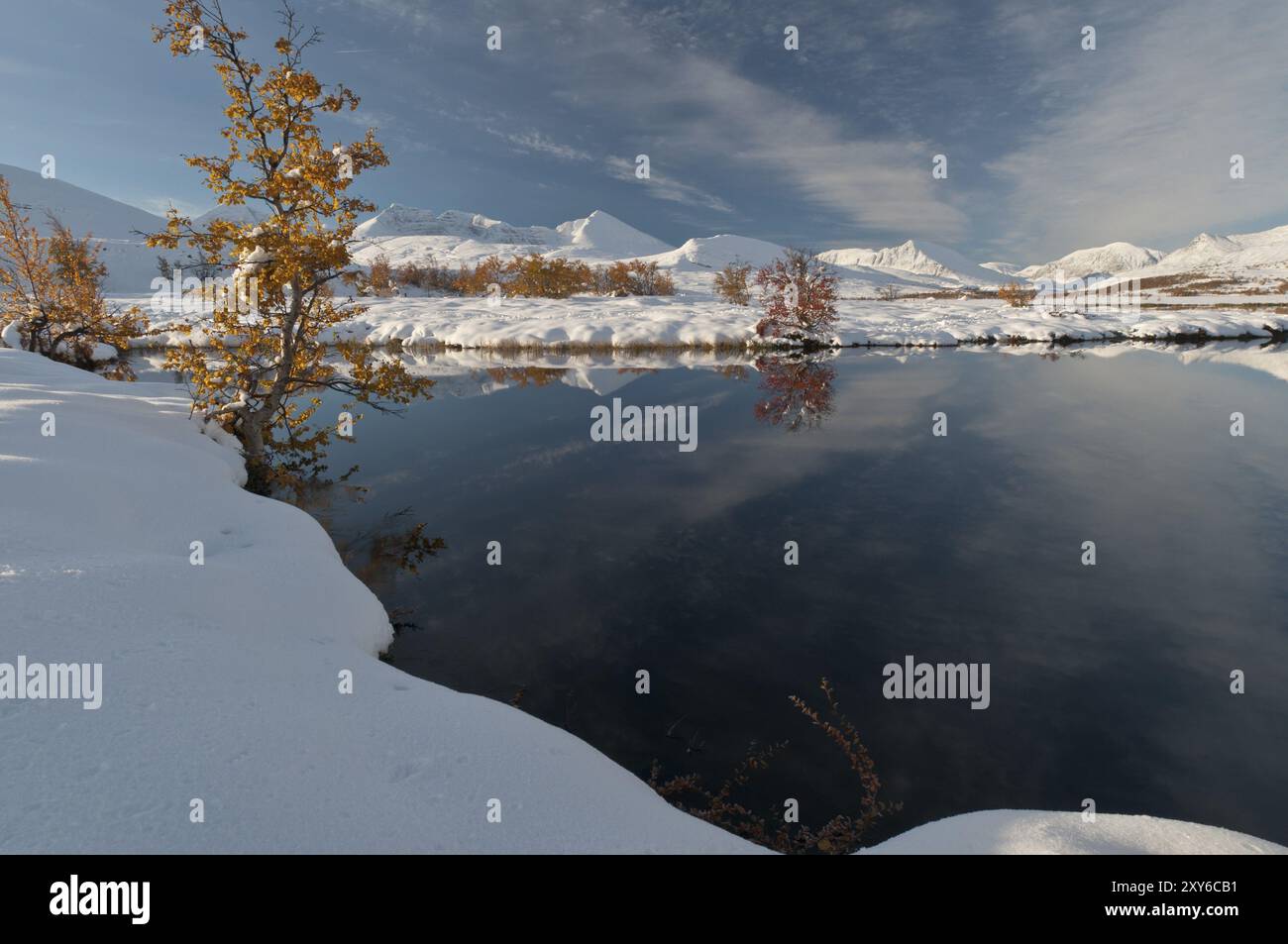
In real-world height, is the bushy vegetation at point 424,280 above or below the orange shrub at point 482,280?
above

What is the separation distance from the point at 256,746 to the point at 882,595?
783 centimetres

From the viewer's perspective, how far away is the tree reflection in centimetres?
1980

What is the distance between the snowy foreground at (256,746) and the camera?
108 inches

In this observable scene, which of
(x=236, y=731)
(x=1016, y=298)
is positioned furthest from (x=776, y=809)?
(x=1016, y=298)

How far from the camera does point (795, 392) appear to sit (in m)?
24.5

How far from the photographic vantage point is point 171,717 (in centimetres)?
330

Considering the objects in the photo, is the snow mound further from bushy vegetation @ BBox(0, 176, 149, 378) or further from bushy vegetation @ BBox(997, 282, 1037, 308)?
bushy vegetation @ BBox(997, 282, 1037, 308)

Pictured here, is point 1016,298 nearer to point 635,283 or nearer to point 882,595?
point 635,283

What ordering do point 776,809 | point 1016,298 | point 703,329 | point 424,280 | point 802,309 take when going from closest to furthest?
point 776,809 < point 802,309 < point 703,329 < point 1016,298 < point 424,280

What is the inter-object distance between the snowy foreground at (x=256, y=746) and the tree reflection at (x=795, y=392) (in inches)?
607

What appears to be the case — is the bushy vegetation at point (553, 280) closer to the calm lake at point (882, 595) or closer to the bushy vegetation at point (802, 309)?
the bushy vegetation at point (802, 309)

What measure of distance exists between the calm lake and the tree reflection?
1327mm

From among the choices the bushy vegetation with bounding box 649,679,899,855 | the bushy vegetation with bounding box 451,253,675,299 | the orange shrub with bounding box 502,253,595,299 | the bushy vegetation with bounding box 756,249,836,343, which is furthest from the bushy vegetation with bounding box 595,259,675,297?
the bushy vegetation with bounding box 649,679,899,855

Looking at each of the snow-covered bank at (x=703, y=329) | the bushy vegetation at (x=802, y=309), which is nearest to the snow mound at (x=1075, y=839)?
the snow-covered bank at (x=703, y=329)
